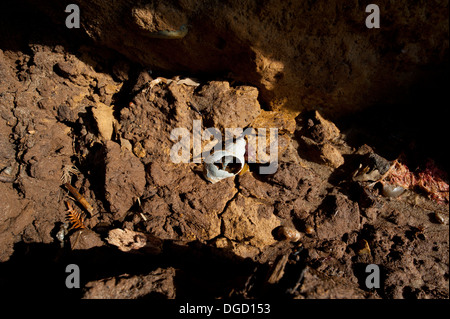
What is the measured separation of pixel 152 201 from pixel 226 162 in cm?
113

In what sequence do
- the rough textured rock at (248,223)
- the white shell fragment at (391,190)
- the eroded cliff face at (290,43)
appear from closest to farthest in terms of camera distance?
the eroded cliff face at (290,43) < the rough textured rock at (248,223) < the white shell fragment at (391,190)

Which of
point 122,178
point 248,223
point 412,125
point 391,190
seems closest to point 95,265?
point 122,178

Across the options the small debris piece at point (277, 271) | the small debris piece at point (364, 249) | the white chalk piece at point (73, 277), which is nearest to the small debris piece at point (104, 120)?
the white chalk piece at point (73, 277)

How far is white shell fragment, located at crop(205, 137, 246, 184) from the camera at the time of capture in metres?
2.90

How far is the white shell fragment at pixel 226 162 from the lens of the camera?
2900 mm

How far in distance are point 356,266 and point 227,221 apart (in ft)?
5.94

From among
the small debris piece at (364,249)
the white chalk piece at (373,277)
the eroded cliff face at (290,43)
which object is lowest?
the white chalk piece at (373,277)

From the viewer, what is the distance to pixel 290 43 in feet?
9.10

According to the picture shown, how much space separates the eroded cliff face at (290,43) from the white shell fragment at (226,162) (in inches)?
36.4

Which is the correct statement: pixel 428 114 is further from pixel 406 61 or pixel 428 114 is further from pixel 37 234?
pixel 37 234

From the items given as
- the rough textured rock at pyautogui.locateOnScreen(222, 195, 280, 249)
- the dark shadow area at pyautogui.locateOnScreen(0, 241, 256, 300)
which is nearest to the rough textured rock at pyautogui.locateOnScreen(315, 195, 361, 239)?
the rough textured rock at pyautogui.locateOnScreen(222, 195, 280, 249)

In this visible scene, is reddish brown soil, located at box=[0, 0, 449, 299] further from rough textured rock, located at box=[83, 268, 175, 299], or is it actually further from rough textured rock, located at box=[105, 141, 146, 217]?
rough textured rock, located at box=[83, 268, 175, 299]

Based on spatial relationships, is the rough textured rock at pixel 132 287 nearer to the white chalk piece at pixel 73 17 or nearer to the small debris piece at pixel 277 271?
the small debris piece at pixel 277 271

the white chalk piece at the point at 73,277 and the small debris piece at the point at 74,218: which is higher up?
the small debris piece at the point at 74,218
